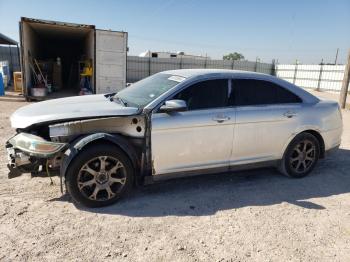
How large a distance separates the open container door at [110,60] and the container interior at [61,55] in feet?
1.50

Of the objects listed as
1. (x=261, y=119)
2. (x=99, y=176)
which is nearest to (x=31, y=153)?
(x=99, y=176)

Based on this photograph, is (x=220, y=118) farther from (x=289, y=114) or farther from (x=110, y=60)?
(x=110, y=60)

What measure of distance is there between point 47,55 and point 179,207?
22.0m

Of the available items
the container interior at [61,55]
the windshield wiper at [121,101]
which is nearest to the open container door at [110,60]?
the container interior at [61,55]

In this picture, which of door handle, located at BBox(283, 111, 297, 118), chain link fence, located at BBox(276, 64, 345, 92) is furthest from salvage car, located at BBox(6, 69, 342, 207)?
chain link fence, located at BBox(276, 64, 345, 92)

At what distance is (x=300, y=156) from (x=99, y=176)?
315cm

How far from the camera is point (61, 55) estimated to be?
23.6 m

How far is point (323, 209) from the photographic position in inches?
151

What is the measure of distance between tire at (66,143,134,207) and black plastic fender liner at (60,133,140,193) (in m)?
0.05

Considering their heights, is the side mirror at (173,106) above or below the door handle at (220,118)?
above

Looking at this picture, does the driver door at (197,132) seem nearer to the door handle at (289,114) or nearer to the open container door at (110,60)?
the door handle at (289,114)

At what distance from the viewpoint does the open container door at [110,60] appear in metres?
12.8

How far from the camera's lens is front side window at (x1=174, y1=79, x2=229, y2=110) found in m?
3.86

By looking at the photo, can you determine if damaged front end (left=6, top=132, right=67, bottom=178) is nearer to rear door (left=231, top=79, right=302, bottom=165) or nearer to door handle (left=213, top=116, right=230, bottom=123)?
door handle (left=213, top=116, right=230, bottom=123)
